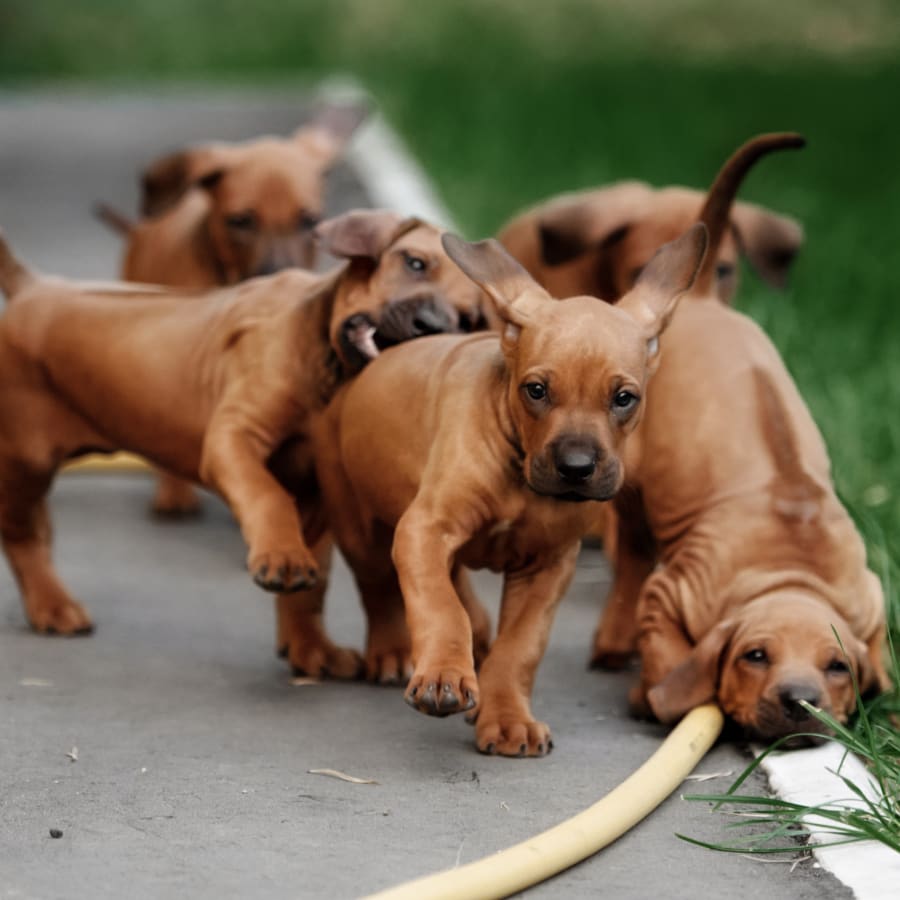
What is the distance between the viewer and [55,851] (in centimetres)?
413

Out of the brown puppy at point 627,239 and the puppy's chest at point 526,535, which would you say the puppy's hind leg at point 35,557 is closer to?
the puppy's chest at point 526,535

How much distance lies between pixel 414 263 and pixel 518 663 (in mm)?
1251

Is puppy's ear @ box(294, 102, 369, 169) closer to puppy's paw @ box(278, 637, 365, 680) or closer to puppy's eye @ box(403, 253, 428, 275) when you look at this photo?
puppy's eye @ box(403, 253, 428, 275)

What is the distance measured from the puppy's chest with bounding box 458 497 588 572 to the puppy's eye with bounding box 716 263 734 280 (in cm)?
201

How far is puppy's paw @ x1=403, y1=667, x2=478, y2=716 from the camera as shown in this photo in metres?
4.50

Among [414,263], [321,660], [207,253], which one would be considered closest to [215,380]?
[414,263]

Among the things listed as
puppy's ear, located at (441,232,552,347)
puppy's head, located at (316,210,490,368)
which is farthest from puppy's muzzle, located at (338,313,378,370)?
puppy's ear, located at (441,232,552,347)

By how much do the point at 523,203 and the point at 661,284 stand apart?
7543 millimetres

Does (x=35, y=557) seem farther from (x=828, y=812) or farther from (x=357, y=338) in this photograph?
(x=828, y=812)

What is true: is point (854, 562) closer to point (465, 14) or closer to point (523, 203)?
point (523, 203)

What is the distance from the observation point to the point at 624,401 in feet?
15.4

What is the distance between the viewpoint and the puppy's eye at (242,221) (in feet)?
25.5

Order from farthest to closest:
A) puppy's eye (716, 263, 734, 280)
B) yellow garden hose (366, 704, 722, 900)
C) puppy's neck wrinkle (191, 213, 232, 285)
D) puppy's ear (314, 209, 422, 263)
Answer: puppy's neck wrinkle (191, 213, 232, 285)
puppy's eye (716, 263, 734, 280)
puppy's ear (314, 209, 422, 263)
yellow garden hose (366, 704, 722, 900)

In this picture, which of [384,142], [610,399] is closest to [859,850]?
[610,399]
